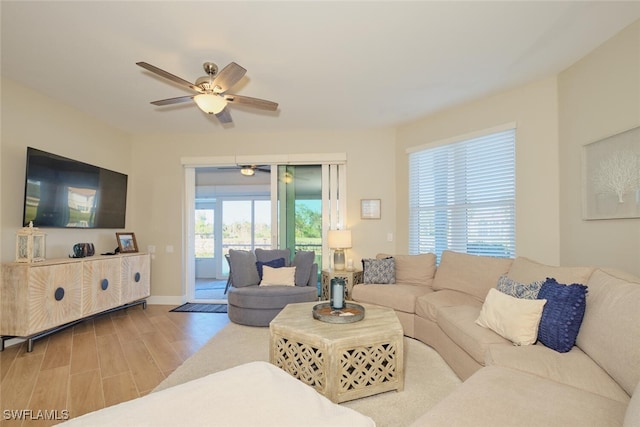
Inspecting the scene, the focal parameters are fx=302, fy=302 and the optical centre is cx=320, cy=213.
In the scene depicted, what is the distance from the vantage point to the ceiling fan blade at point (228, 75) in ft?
7.39

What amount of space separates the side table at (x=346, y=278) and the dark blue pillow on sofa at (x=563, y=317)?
7.93ft

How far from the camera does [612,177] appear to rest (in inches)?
98.3

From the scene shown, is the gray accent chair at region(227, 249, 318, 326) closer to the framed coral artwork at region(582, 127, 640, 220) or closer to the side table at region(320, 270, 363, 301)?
the side table at region(320, 270, 363, 301)

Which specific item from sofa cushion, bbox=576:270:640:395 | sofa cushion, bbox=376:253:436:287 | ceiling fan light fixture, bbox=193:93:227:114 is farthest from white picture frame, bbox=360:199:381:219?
sofa cushion, bbox=576:270:640:395

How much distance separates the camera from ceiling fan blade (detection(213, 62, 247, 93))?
225 centimetres

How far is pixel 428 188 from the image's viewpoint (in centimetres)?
436

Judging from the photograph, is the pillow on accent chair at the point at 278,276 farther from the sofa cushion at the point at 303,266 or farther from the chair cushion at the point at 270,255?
the chair cushion at the point at 270,255

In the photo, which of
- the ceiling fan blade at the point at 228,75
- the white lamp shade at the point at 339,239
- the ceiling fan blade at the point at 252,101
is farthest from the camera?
the white lamp shade at the point at 339,239

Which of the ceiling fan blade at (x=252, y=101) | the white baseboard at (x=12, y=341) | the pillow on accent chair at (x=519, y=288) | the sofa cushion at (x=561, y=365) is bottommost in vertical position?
the white baseboard at (x=12, y=341)

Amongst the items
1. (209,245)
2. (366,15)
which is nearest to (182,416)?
(366,15)

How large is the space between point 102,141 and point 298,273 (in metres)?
3.46

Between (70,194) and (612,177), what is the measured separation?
561cm

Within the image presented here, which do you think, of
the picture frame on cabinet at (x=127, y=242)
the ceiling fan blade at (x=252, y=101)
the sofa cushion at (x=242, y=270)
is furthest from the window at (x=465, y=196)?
the picture frame on cabinet at (x=127, y=242)

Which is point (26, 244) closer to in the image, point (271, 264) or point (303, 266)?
point (271, 264)
